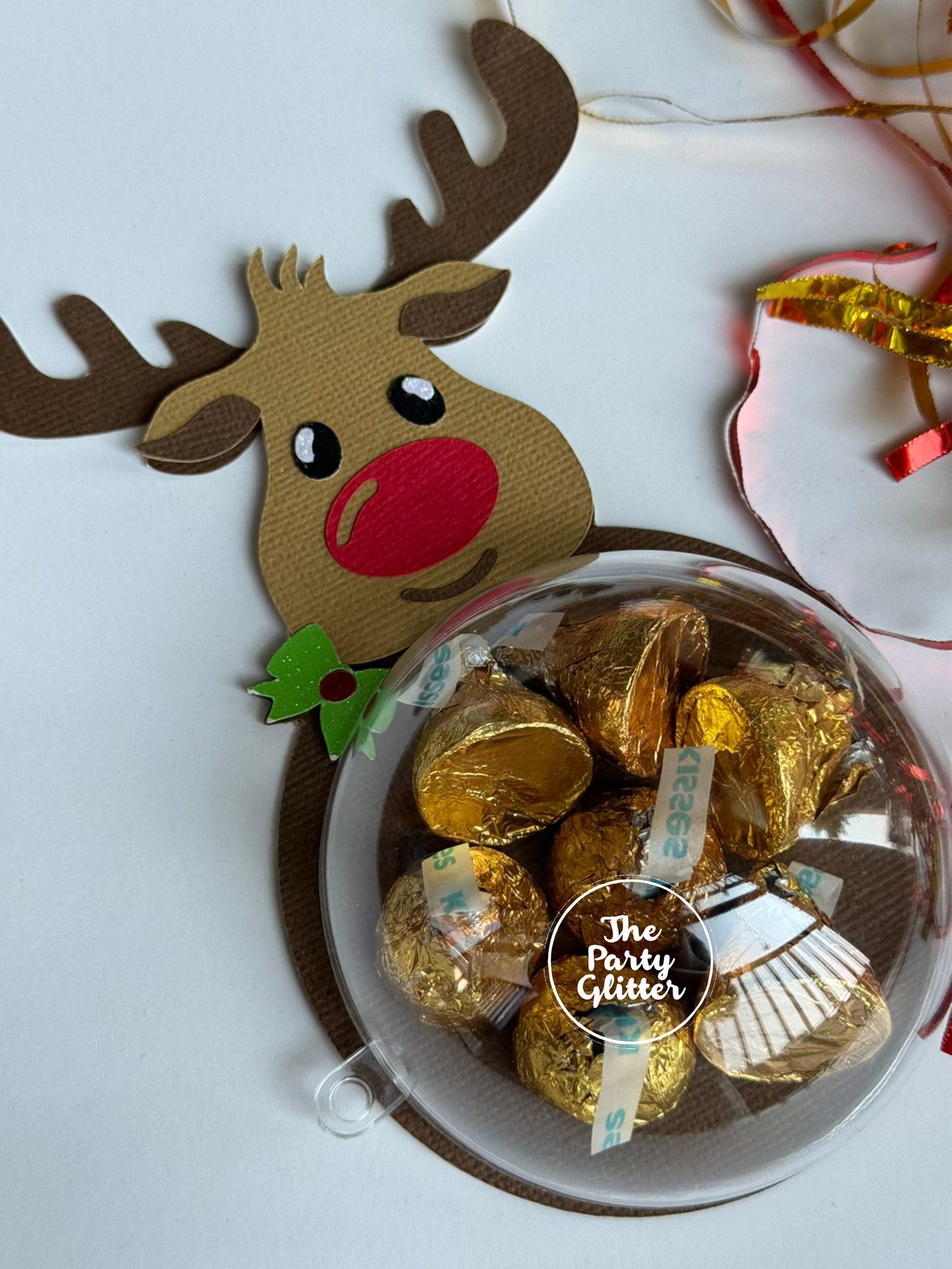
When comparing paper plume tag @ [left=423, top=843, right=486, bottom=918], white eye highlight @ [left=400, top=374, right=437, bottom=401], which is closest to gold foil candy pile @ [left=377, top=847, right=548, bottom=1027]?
paper plume tag @ [left=423, top=843, right=486, bottom=918]

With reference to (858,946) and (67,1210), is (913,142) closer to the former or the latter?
(858,946)

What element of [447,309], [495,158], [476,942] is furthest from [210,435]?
[476,942]

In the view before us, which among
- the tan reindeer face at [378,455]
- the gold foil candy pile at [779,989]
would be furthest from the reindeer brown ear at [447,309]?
the gold foil candy pile at [779,989]

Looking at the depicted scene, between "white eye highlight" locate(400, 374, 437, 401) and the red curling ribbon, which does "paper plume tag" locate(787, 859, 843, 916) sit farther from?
"white eye highlight" locate(400, 374, 437, 401)

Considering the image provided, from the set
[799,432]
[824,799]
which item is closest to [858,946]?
[824,799]

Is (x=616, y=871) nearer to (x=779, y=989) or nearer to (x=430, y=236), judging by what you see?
(x=779, y=989)

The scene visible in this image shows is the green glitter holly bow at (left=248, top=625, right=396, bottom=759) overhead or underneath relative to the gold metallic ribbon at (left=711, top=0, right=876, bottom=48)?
underneath
